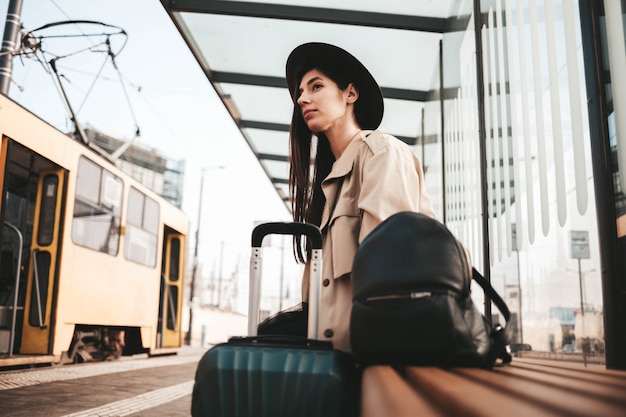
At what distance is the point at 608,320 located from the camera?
69.9 inches

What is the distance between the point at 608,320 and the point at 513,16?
68.0 inches

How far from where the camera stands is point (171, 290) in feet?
40.9

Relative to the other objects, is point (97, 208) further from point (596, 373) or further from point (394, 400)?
point (394, 400)

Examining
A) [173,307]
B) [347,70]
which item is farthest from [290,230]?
[173,307]

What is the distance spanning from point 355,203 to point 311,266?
10.2 inches

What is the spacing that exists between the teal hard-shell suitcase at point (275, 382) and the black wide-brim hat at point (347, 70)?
119 cm

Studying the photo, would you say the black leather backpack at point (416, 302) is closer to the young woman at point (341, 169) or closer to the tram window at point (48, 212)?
the young woman at point (341, 169)

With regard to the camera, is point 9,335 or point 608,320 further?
point 9,335

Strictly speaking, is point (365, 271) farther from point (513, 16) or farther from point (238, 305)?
point (238, 305)

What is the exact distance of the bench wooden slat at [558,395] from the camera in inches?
17.7

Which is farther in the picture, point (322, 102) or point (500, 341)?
point (322, 102)

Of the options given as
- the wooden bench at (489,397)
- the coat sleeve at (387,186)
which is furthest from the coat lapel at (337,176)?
the wooden bench at (489,397)

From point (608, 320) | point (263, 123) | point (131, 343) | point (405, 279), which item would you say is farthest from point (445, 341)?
point (131, 343)

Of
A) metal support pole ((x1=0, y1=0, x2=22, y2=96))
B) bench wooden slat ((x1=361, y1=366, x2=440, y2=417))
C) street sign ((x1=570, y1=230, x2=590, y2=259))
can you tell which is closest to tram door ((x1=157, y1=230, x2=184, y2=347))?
metal support pole ((x1=0, y1=0, x2=22, y2=96))
